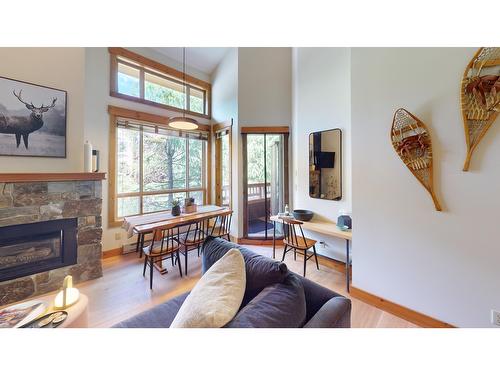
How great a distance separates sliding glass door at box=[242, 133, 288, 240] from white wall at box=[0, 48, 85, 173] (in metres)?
2.44

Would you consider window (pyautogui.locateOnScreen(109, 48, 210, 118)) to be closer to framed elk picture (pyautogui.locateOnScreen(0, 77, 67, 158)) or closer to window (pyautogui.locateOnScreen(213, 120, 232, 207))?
window (pyautogui.locateOnScreen(213, 120, 232, 207))

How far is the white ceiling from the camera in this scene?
141 inches

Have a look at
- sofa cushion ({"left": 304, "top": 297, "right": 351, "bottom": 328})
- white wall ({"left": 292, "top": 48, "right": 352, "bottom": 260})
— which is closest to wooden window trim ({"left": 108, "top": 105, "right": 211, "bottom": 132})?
white wall ({"left": 292, "top": 48, "right": 352, "bottom": 260})

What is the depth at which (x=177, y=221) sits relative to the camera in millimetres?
2586

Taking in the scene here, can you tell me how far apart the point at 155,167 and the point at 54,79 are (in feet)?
5.74

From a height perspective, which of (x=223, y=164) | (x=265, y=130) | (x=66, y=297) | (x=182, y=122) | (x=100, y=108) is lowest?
(x=66, y=297)

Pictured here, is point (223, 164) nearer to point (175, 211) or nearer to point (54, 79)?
point (175, 211)

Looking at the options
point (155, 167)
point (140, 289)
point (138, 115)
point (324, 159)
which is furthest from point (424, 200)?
point (138, 115)

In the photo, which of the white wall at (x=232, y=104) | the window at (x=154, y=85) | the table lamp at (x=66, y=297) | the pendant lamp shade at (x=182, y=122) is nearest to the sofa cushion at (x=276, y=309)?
the table lamp at (x=66, y=297)

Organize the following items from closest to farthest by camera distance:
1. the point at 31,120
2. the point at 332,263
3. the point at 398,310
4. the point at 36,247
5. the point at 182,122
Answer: the point at 398,310, the point at 31,120, the point at 36,247, the point at 182,122, the point at 332,263

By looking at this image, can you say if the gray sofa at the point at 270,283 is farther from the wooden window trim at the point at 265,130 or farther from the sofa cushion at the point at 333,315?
the wooden window trim at the point at 265,130

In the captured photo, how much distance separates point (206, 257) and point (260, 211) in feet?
8.13
